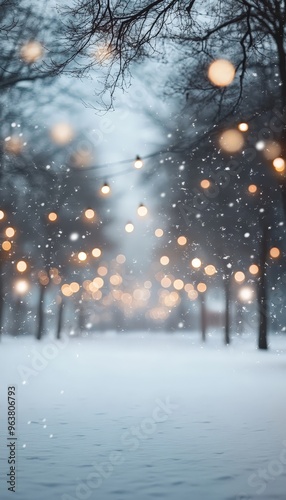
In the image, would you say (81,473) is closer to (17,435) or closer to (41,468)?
(41,468)

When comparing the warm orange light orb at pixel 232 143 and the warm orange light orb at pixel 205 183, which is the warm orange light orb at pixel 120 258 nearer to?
the warm orange light orb at pixel 205 183

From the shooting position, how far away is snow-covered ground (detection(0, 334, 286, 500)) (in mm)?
5160

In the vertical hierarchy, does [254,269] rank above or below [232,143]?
below

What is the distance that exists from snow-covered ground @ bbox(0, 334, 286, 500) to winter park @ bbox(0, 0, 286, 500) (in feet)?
0.10

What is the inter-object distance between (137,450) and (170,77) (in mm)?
8845

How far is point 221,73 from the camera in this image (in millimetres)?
13008

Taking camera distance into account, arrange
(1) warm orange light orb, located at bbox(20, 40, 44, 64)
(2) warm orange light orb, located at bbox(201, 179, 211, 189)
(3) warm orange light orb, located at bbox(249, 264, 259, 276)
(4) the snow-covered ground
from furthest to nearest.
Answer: (3) warm orange light orb, located at bbox(249, 264, 259, 276) → (2) warm orange light orb, located at bbox(201, 179, 211, 189) → (1) warm orange light orb, located at bbox(20, 40, 44, 64) → (4) the snow-covered ground

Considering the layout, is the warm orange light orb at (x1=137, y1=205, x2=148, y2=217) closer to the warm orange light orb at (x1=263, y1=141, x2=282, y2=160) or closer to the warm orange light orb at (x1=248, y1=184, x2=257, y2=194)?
the warm orange light orb at (x1=263, y1=141, x2=282, y2=160)

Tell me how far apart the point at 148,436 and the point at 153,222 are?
19693 mm

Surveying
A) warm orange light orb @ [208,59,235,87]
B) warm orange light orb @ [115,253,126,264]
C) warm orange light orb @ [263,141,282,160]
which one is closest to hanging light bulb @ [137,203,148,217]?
warm orange light orb @ [208,59,235,87]

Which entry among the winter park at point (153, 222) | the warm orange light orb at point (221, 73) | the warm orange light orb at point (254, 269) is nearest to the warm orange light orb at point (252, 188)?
the winter park at point (153, 222)

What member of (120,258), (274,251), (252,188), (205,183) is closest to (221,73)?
(205,183)

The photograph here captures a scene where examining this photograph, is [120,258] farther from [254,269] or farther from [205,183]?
[205,183]

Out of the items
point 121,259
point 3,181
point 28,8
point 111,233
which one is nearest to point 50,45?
point 28,8
